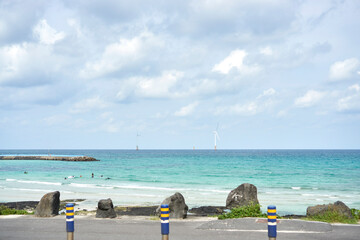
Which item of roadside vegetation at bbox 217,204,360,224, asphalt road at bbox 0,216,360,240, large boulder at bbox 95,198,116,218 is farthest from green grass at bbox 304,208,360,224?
large boulder at bbox 95,198,116,218

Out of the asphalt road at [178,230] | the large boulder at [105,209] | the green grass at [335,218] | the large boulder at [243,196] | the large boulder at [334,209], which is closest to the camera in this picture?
the asphalt road at [178,230]

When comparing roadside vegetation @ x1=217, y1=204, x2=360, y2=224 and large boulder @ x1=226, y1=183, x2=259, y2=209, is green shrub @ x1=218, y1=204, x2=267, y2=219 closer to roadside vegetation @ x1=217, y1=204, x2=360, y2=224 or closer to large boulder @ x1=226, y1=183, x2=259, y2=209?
roadside vegetation @ x1=217, y1=204, x2=360, y2=224

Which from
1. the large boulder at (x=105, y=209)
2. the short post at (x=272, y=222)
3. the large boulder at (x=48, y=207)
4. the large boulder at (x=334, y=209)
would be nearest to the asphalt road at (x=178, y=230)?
the large boulder at (x=105, y=209)

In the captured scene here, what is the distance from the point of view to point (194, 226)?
42.9 feet

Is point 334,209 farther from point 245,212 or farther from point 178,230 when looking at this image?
point 178,230

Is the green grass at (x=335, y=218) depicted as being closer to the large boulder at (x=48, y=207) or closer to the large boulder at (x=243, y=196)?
the large boulder at (x=243, y=196)

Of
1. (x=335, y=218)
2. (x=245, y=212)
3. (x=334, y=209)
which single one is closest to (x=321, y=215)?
(x=334, y=209)

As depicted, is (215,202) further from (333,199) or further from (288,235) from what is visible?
(288,235)

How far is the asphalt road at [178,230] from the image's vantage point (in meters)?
11.3

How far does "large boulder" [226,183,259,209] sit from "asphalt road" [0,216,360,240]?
600 centimetres

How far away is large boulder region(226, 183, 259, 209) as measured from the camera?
19.5 meters

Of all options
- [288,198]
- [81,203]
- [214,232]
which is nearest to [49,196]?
[214,232]

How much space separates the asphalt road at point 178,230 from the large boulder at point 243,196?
6.00m

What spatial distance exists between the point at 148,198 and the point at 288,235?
18.9 m
